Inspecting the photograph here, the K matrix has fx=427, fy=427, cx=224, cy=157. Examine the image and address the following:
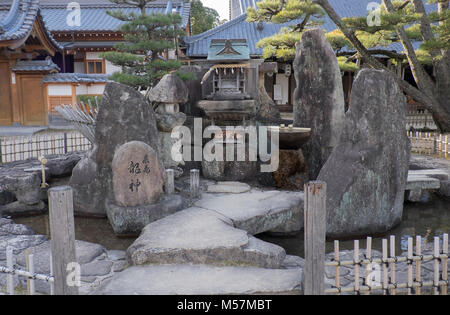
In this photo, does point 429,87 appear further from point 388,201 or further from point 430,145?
point 388,201

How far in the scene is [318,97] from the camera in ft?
32.4

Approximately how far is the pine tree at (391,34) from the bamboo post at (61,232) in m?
10.5

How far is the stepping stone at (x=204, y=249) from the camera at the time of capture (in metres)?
5.34

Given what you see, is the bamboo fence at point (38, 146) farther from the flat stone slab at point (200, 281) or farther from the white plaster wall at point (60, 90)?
the flat stone slab at point (200, 281)

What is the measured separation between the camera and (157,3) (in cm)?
2539

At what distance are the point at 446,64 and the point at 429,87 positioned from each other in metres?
0.93

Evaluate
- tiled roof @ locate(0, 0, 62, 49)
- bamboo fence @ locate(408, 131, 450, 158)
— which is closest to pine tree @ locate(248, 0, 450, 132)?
bamboo fence @ locate(408, 131, 450, 158)

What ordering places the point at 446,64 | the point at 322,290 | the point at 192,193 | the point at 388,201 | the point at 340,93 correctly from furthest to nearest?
the point at 446,64 < the point at 340,93 < the point at 192,193 < the point at 388,201 < the point at 322,290

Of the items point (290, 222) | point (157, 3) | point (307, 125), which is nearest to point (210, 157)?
point (307, 125)

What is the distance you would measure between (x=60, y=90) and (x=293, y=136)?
456 inches

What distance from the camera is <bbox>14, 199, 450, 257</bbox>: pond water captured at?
679cm

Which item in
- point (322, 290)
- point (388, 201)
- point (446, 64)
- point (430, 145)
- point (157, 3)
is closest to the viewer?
point (322, 290)

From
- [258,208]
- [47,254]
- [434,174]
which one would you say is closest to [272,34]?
[434,174]

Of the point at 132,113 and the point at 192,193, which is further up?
the point at 132,113
